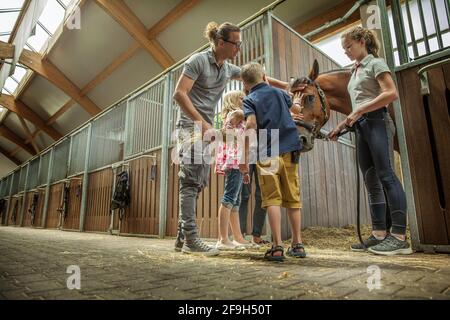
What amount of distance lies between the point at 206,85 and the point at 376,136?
124 centimetres

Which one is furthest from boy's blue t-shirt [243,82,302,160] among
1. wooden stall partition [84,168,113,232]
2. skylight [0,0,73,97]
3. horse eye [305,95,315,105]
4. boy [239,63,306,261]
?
skylight [0,0,73,97]

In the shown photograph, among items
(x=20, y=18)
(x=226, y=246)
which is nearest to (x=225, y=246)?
(x=226, y=246)

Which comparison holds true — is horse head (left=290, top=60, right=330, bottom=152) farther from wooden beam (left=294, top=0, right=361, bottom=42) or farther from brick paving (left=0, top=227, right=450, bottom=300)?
wooden beam (left=294, top=0, right=361, bottom=42)

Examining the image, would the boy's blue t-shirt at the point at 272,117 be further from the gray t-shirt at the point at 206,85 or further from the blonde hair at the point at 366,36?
the blonde hair at the point at 366,36

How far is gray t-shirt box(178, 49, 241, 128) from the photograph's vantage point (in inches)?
80.0

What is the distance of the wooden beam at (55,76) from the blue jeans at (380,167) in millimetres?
11249

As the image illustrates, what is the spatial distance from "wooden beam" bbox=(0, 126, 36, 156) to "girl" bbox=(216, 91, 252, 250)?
18053 mm

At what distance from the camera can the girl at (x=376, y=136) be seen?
195 cm

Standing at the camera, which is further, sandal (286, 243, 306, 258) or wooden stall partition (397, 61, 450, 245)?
wooden stall partition (397, 61, 450, 245)

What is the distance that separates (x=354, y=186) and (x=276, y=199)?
2.89m

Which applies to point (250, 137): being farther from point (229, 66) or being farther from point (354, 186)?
point (354, 186)

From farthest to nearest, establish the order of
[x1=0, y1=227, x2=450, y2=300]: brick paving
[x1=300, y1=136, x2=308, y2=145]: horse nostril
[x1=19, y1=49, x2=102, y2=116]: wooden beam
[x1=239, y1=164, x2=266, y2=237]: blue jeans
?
[x1=19, y1=49, x2=102, y2=116]: wooden beam → [x1=239, y1=164, x2=266, y2=237]: blue jeans → [x1=300, y1=136, x2=308, y2=145]: horse nostril → [x1=0, y1=227, x2=450, y2=300]: brick paving

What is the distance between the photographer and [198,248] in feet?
6.38
